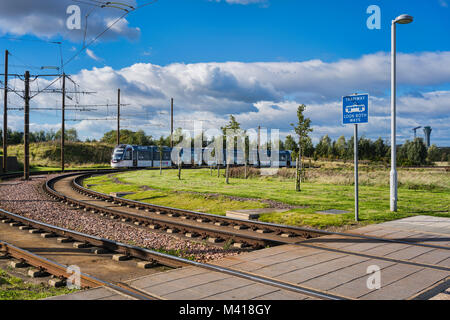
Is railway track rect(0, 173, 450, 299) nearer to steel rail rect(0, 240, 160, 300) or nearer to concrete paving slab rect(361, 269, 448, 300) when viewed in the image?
concrete paving slab rect(361, 269, 448, 300)

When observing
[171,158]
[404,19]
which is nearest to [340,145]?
[171,158]

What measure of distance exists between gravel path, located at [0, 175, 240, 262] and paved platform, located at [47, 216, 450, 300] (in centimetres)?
137

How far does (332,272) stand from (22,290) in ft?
17.0

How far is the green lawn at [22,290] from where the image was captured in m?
5.66

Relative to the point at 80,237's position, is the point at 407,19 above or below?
above

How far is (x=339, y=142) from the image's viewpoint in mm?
97375

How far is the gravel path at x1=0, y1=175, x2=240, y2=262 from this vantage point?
874 cm

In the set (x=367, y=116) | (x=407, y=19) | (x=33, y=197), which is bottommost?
(x=33, y=197)

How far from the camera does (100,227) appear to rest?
39.4 feet

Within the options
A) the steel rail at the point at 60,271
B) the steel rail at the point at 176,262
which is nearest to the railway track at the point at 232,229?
the steel rail at the point at 176,262

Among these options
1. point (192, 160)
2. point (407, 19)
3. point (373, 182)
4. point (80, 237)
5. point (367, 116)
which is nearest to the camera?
point (80, 237)
